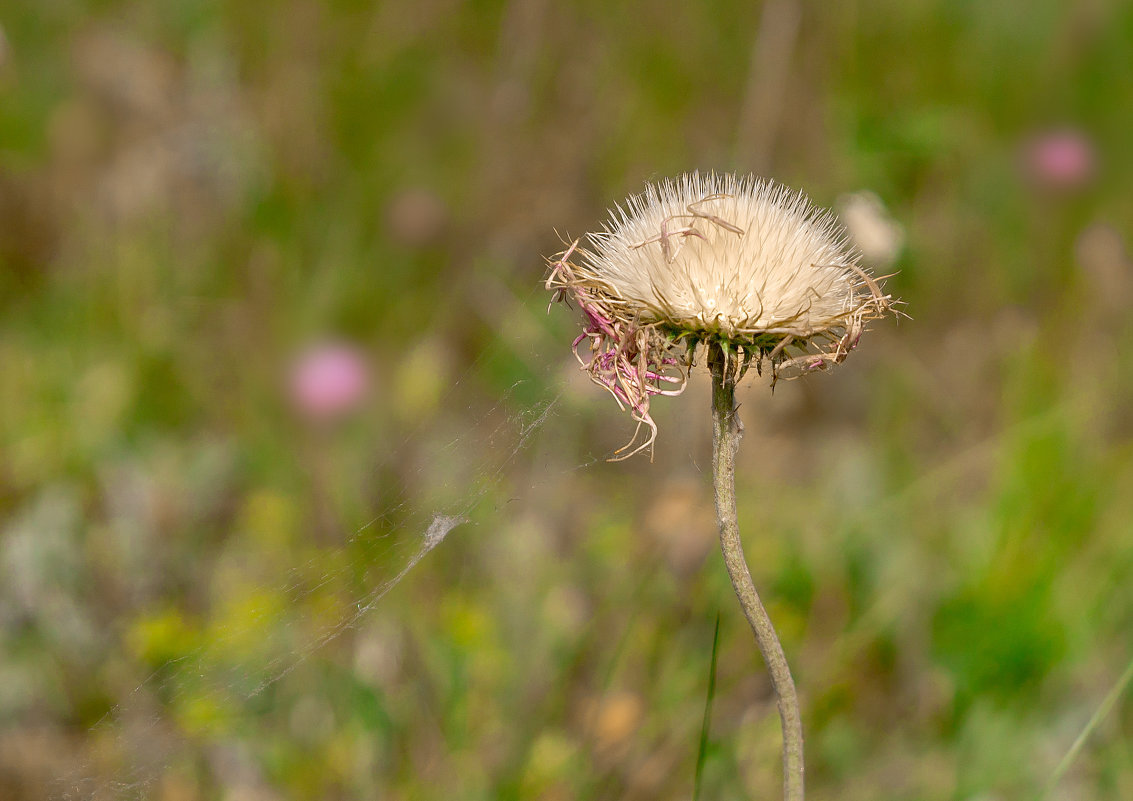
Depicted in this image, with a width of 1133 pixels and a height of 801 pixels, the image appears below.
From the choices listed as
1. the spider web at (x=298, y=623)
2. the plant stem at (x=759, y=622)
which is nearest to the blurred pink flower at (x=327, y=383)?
the spider web at (x=298, y=623)

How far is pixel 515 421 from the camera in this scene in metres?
0.98

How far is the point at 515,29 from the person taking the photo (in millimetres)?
3078

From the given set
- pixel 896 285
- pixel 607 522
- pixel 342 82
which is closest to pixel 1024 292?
pixel 896 285

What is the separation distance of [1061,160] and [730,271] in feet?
7.86

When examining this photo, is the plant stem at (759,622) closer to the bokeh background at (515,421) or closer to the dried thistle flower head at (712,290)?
the dried thistle flower head at (712,290)

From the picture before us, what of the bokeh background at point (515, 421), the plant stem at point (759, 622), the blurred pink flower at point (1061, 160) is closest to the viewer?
the plant stem at point (759, 622)

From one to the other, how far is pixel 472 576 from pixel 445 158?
174 centimetres

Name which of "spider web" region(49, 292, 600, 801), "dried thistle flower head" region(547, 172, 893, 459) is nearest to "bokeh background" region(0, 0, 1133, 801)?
"spider web" region(49, 292, 600, 801)

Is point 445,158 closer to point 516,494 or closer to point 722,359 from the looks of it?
point 516,494

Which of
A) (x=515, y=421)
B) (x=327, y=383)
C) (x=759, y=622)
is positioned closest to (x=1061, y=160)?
(x=327, y=383)

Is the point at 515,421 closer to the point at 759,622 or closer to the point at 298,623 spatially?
the point at 759,622

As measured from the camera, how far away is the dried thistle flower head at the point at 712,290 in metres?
0.76

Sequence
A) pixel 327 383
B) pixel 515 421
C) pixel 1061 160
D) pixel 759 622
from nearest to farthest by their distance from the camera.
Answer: pixel 759 622
pixel 515 421
pixel 327 383
pixel 1061 160

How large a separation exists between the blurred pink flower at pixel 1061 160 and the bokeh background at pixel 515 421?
14mm
